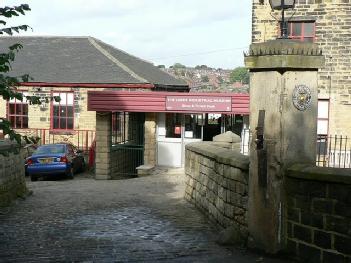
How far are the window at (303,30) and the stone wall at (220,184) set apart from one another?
407 inches

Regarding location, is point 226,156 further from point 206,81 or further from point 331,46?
point 206,81

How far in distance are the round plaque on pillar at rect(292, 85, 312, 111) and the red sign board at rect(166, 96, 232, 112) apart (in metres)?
11.2

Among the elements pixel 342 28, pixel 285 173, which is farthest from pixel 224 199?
pixel 342 28

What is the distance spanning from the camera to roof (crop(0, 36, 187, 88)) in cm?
2458

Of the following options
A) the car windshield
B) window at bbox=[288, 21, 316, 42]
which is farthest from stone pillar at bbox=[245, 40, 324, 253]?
the car windshield

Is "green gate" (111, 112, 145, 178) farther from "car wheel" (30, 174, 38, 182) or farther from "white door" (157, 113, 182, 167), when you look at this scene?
"car wheel" (30, 174, 38, 182)

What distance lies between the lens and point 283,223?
6.56 metres

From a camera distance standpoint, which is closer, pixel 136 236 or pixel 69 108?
pixel 136 236

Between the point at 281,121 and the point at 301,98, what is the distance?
418 mm

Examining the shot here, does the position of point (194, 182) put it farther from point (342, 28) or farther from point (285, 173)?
point (342, 28)

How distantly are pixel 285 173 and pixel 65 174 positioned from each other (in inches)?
553

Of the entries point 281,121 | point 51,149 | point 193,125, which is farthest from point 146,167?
point 281,121

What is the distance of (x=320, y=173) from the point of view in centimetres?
595

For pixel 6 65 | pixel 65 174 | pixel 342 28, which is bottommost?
pixel 65 174
